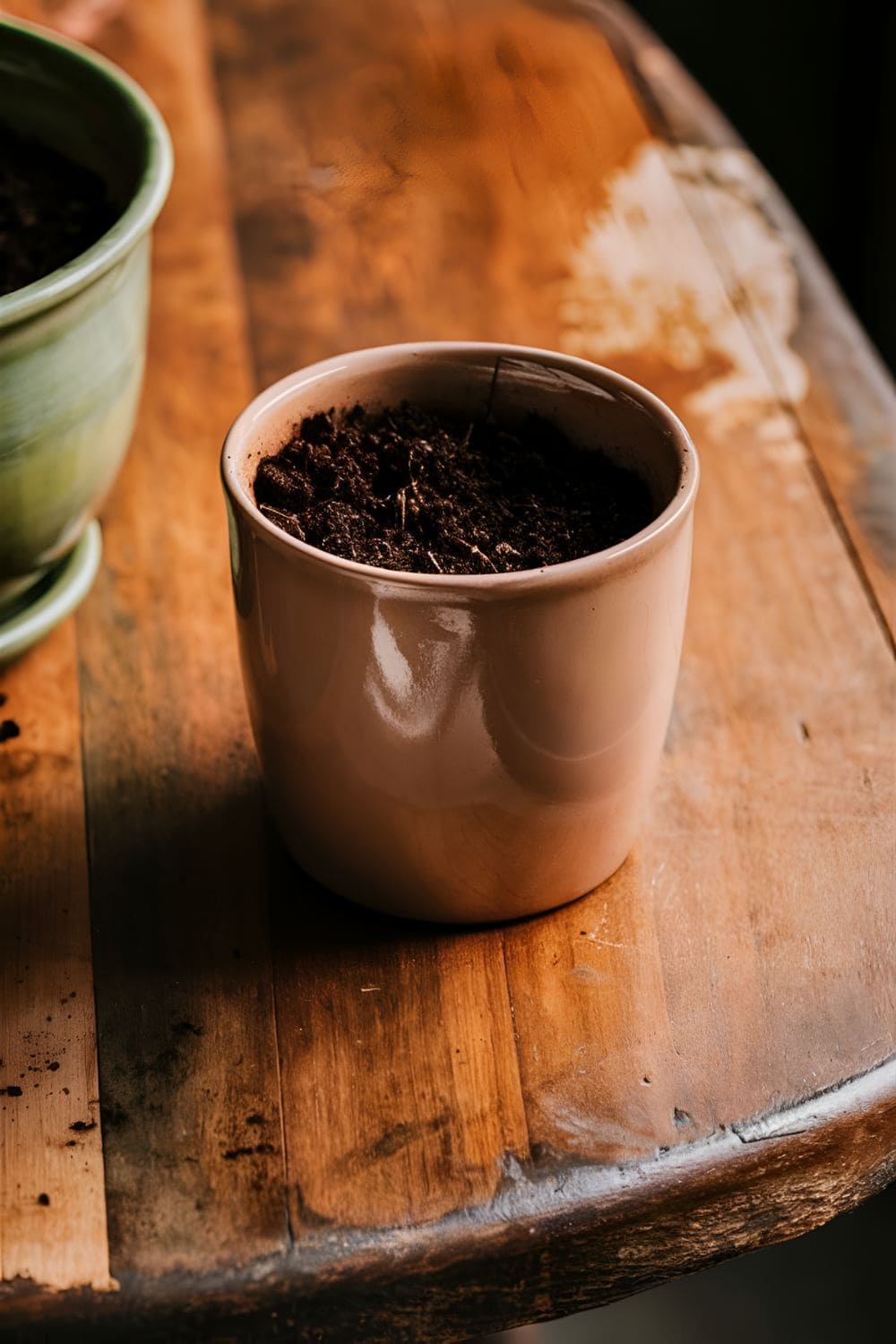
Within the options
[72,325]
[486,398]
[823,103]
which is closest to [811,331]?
[486,398]

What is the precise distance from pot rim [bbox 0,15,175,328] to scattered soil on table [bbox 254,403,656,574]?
0.11 m

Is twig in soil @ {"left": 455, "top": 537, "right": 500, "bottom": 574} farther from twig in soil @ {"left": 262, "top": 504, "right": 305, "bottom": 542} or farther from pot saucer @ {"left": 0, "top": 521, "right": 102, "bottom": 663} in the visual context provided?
pot saucer @ {"left": 0, "top": 521, "right": 102, "bottom": 663}

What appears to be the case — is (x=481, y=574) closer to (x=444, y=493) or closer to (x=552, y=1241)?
(x=444, y=493)

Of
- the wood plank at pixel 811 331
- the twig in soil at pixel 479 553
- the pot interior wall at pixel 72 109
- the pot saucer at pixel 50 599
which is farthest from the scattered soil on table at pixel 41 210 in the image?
the wood plank at pixel 811 331

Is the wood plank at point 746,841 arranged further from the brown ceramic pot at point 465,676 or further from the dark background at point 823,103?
the dark background at point 823,103

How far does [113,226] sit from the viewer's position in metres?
0.65

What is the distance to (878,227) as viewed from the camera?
1.92 m

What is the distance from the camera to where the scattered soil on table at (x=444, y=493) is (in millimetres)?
518

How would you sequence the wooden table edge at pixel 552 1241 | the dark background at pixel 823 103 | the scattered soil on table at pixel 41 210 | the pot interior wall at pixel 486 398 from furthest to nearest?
the dark background at pixel 823 103
the scattered soil on table at pixel 41 210
the pot interior wall at pixel 486 398
the wooden table edge at pixel 552 1241

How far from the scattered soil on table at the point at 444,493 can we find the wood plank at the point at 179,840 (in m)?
0.15

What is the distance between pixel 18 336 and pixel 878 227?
1.60 meters

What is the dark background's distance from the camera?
188cm

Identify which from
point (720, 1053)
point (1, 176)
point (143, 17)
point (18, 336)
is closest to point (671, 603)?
point (720, 1053)

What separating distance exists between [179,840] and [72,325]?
217 mm
